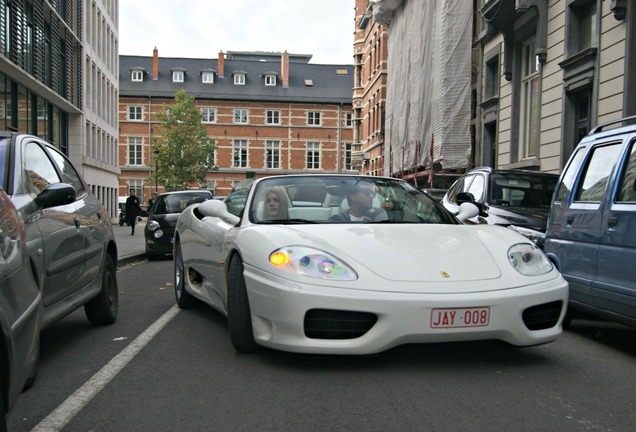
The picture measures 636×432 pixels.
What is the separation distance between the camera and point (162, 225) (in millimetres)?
14883

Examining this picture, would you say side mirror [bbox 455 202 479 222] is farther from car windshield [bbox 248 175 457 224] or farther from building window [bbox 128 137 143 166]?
building window [bbox 128 137 143 166]

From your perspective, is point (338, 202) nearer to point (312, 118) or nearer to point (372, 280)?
point (372, 280)

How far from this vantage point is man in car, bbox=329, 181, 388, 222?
5.10 m

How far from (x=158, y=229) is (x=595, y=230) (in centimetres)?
1119

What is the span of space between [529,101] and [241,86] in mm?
58753

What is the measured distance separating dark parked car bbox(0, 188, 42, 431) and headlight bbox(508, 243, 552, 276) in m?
A: 2.97

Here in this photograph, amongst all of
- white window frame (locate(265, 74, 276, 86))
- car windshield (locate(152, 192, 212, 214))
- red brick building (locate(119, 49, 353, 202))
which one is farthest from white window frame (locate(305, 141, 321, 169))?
car windshield (locate(152, 192, 212, 214))

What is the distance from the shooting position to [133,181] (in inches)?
2798

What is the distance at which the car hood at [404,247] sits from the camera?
4152mm

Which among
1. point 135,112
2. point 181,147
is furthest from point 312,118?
point 181,147

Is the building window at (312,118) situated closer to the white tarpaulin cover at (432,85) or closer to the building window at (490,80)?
the white tarpaulin cover at (432,85)

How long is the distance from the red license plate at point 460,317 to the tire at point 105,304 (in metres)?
3.34

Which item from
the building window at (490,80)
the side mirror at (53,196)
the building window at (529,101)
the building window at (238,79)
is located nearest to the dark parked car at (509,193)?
the side mirror at (53,196)

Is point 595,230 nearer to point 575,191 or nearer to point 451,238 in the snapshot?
point 575,191
